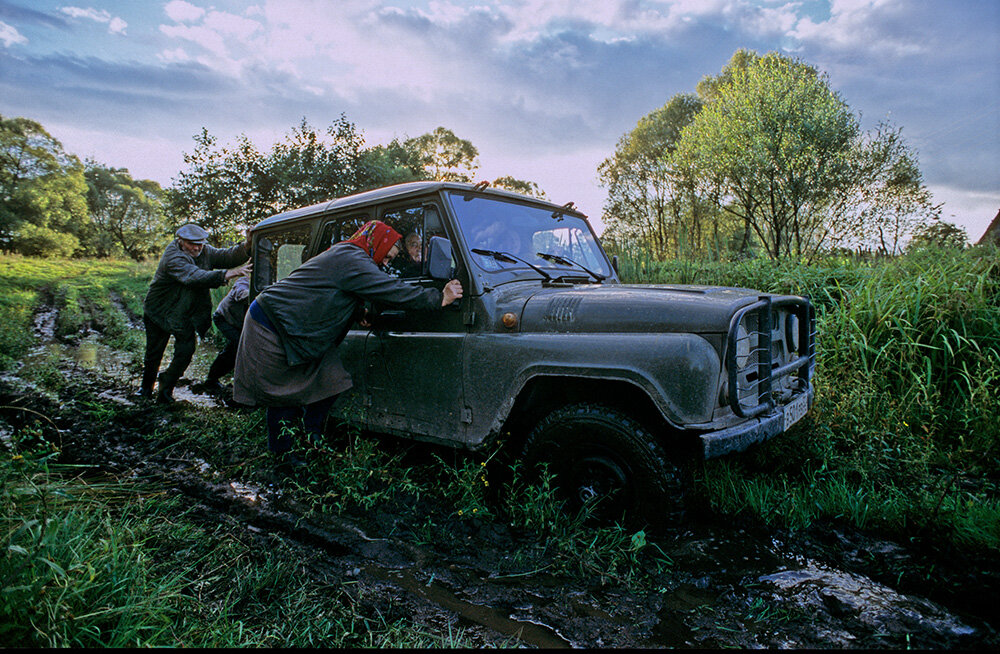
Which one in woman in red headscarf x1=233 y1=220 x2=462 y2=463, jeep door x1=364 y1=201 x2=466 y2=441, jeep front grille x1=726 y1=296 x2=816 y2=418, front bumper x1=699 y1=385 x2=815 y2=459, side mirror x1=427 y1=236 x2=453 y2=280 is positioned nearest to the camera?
front bumper x1=699 y1=385 x2=815 y2=459

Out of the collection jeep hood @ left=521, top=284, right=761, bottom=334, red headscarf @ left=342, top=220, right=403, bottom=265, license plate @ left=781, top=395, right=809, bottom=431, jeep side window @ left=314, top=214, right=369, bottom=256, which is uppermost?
jeep side window @ left=314, top=214, right=369, bottom=256

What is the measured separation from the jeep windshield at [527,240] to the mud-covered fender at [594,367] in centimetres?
60

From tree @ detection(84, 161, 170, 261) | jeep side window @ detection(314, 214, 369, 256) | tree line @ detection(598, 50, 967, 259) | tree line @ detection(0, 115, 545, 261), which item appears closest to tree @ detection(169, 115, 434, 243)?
tree line @ detection(0, 115, 545, 261)

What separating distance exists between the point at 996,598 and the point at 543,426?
2043 mm

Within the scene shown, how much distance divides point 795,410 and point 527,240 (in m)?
1.92

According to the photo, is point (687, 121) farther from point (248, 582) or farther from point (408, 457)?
point (248, 582)

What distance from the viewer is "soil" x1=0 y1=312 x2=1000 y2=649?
1918 millimetres

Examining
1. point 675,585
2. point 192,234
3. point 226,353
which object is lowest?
point 675,585

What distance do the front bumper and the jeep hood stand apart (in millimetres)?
471

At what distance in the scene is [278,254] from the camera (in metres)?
4.35

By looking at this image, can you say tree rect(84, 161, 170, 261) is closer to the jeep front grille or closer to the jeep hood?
the jeep hood

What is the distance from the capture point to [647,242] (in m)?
7.71

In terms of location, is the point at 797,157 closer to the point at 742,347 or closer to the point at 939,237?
the point at 939,237

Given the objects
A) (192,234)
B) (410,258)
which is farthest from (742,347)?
(192,234)
